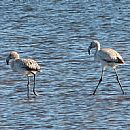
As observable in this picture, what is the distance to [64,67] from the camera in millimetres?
17266

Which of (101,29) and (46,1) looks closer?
(101,29)

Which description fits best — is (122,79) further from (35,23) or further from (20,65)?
(35,23)

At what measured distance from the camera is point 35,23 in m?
24.6

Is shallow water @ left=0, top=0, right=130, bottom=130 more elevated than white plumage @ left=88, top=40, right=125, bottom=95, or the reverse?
white plumage @ left=88, top=40, right=125, bottom=95

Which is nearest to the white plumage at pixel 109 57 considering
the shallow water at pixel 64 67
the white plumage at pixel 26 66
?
the shallow water at pixel 64 67

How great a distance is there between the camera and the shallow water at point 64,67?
42.5 ft

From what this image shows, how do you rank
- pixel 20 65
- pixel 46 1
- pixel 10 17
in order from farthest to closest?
pixel 46 1, pixel 10 17, pixel 20 65

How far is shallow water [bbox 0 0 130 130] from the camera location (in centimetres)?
1295

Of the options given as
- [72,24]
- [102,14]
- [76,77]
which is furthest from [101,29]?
[76,77]

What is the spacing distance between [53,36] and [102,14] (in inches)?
202

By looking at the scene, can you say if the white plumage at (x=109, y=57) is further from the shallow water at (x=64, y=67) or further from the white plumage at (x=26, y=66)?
the white plumage at (x=26, y=66)

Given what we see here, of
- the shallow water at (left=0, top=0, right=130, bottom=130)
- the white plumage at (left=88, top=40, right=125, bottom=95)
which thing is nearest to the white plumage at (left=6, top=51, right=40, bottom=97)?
the shallow water at (left=0, top=0, right=130, bottom=130)

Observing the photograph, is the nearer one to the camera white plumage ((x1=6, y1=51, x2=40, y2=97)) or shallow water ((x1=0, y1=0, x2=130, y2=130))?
shallow water ((x1=0, y1=0, x2=130, y2=130))

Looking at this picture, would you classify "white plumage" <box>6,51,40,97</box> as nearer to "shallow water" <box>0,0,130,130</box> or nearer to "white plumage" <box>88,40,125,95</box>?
"shallow water" <box>0,0,130,130</box>
